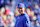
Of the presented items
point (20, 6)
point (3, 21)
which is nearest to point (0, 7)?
point (3, 21)

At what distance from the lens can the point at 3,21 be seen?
5219 millimetres

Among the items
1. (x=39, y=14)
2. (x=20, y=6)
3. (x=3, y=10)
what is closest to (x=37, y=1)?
(x=39, y=14)

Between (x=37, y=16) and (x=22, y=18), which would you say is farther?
(x=37, y=16)

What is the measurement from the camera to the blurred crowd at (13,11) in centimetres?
522

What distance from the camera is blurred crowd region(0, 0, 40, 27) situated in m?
5.22

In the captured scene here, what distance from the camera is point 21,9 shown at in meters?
2.80

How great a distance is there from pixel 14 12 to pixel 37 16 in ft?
3.08

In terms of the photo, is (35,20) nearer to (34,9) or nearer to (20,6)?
(34,9)

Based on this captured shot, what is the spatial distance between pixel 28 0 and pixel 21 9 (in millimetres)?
2632

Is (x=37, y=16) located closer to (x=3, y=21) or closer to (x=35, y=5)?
(x=35, y=5)

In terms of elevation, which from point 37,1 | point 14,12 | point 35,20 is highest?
point 37,1

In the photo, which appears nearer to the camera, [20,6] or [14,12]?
[20,6]

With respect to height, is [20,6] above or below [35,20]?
above

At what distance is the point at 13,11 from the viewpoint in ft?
17.3
